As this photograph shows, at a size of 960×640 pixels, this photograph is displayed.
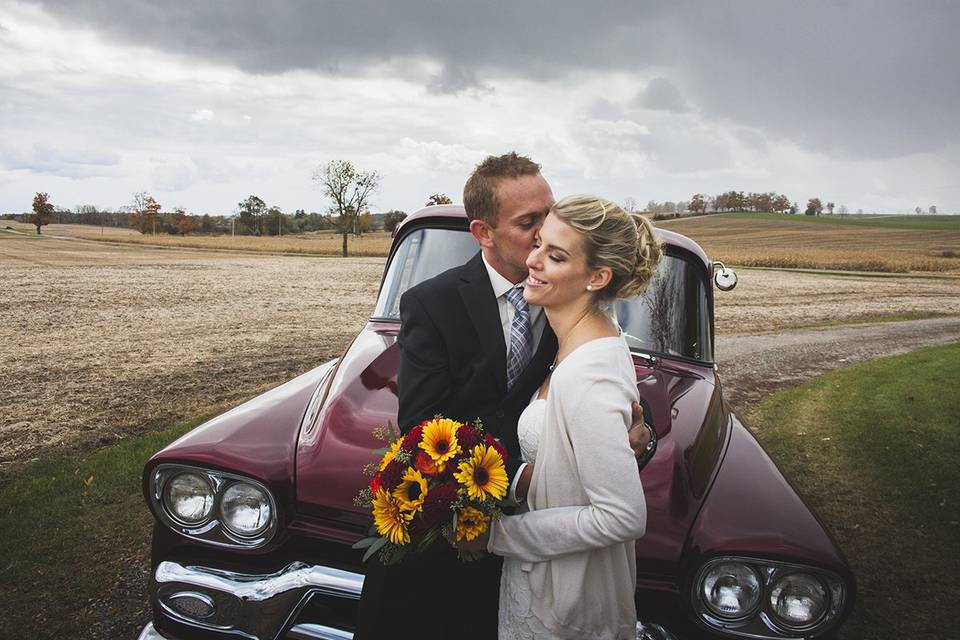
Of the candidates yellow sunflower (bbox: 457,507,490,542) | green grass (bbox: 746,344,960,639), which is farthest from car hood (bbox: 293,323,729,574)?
green grass (bbox: 746,344,960,639)

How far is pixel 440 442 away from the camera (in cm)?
173

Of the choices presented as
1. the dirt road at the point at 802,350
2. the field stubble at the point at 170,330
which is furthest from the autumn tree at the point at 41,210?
the dirt road at the point at 802,350

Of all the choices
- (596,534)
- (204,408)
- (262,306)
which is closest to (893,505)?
(596,534)

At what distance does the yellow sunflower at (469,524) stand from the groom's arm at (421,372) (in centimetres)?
50

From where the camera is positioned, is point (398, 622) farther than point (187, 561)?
No

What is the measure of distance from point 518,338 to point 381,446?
701mm

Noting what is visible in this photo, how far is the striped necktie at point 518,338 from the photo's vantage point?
2301 millimetres

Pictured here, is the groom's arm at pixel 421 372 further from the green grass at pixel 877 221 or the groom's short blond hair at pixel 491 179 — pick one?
the green grass at pixel 877 221

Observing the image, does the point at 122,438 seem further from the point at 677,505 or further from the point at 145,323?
the point at 145,323

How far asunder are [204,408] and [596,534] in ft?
20.6

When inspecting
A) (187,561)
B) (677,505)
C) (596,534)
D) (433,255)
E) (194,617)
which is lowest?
(194,617)

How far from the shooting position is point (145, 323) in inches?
507

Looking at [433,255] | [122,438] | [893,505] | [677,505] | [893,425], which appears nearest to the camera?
[677,505]

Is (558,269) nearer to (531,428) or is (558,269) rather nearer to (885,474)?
(531,428)
